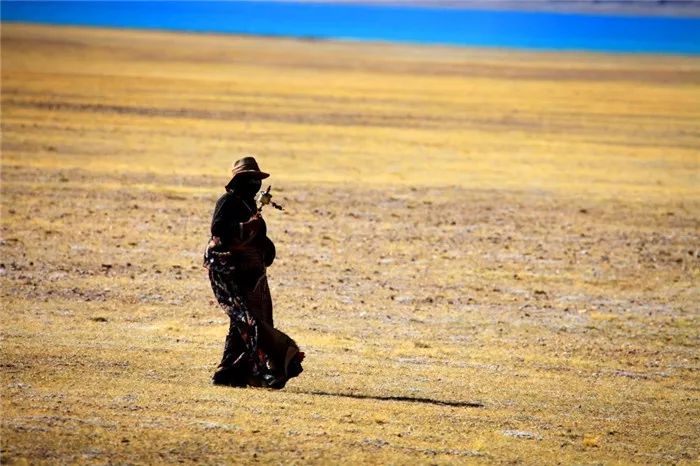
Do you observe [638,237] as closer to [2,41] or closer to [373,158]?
[373,158]

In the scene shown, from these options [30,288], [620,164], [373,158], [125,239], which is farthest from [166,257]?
[620,164]

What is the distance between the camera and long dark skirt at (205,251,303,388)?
8.47m

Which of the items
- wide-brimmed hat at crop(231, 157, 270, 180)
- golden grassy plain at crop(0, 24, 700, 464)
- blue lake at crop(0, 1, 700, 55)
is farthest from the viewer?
blue lake at crop(0, 1, 700, 55)

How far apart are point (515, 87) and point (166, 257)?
28.6 meters

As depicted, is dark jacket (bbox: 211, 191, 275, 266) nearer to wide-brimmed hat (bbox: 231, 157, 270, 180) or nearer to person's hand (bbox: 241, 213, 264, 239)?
person's hand (bbox: 241, 213, 264, 239)

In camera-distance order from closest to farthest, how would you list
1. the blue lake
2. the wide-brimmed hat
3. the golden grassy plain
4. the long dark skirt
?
the golden grassy plain → the wide-brimmed hat → the long dark skirt → the blue lake

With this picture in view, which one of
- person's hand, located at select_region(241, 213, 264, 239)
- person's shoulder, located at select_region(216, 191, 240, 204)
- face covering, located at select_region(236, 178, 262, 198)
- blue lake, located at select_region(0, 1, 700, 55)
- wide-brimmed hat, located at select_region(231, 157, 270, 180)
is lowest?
person's hand, located at select_region(241, 213, 264, 239)

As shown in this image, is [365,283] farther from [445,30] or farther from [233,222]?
[445,30]

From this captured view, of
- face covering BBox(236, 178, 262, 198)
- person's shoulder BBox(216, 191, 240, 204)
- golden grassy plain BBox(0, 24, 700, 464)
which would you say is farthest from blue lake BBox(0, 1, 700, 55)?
person's shoulder BBox(216, 191, 240, 204)

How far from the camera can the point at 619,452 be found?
7961 millimetres


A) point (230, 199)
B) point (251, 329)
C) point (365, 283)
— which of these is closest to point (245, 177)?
point (230, 199)

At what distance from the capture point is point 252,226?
8367 millimetres

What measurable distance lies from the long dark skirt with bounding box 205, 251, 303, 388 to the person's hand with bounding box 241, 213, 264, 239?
238 mm

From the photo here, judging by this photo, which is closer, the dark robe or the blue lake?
the dark robe
